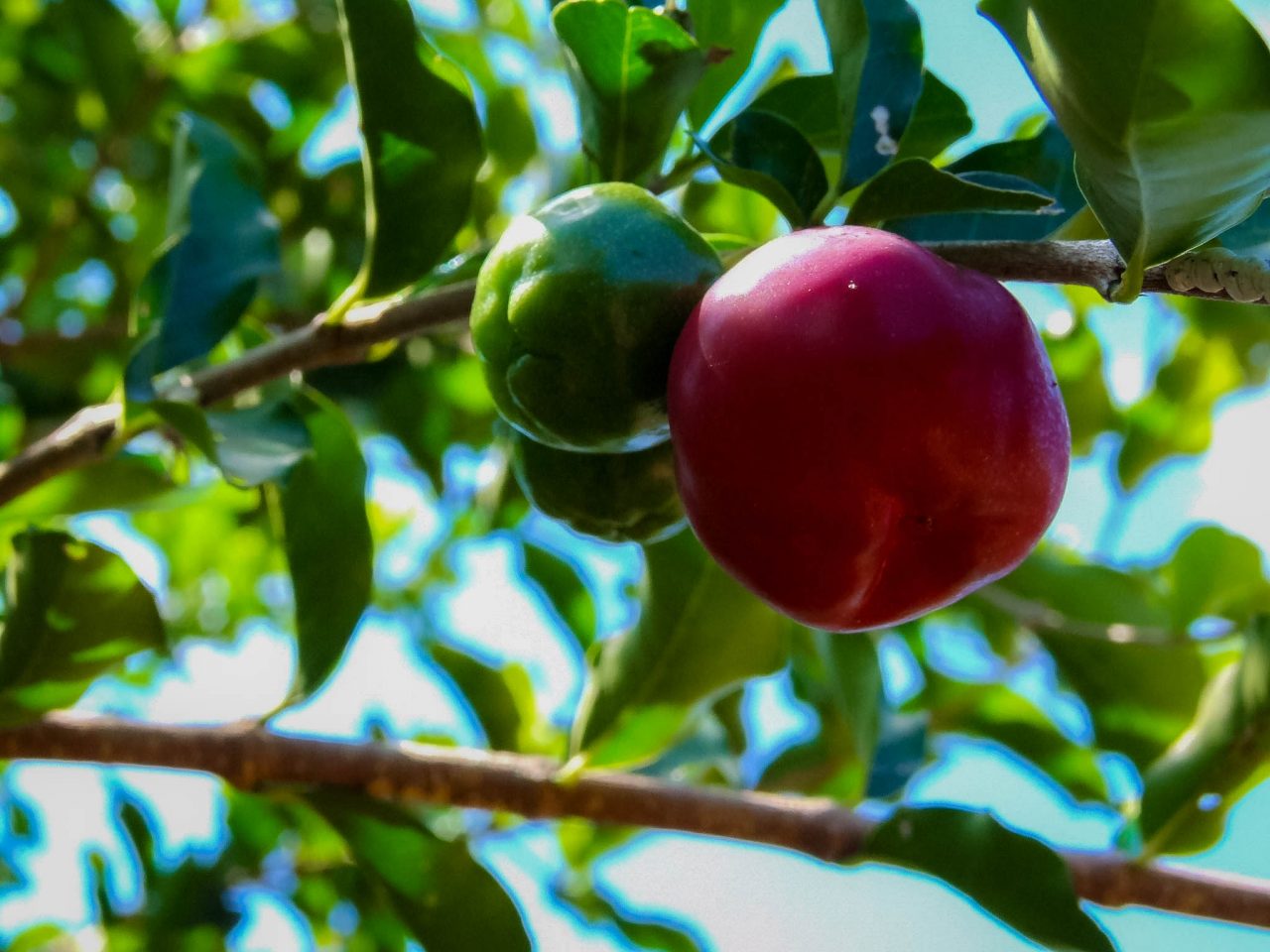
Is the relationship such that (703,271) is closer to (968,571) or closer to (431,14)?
(968,571)

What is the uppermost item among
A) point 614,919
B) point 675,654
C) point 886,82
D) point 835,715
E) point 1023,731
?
point 886,82

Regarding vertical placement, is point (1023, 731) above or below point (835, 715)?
above

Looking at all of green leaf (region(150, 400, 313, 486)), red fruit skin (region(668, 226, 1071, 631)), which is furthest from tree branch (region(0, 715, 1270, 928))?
red fruit skin (region(668, 226, 1071, 631))

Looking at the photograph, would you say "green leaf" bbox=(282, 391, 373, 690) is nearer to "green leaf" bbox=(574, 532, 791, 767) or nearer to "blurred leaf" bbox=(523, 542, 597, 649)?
"green leaf" bbox=(574, 532, 791, 767)

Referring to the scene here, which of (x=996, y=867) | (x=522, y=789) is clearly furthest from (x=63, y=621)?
(x=996, y=867)

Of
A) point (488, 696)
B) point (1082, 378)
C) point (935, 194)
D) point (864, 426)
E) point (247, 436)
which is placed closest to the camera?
point (864, 426)

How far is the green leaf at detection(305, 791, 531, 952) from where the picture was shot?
127 cm

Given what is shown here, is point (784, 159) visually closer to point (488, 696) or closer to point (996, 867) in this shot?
point (996, 867)

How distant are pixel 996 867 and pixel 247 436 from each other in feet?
2.72

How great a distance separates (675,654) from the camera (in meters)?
1.37

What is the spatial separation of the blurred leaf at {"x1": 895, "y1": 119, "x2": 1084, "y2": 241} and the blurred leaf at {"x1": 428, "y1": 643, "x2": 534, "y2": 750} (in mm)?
969

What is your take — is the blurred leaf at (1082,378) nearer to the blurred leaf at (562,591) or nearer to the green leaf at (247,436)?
the blurred leaf at (562,591)

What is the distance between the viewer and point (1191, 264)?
2.46 feet

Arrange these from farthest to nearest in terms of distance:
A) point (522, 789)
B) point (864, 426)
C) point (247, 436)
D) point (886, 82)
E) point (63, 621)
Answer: point (522, 789)
point (63, 621)
point (247, 436)
point (886, 82)
point (864, 426)
